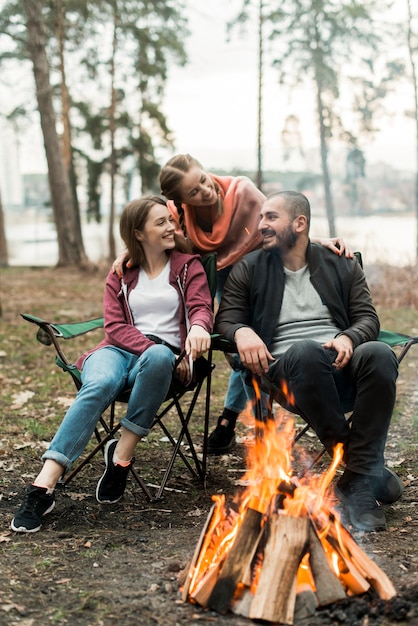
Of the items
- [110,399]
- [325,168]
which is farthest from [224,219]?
[325,168]

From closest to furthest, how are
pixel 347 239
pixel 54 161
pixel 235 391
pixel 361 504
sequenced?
pixel 361 504 < pixel 235 391 < pixel 54 161 < pixel 347 239

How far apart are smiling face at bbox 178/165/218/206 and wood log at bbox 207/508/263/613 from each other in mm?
1594

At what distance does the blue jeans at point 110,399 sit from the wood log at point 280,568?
89 cm

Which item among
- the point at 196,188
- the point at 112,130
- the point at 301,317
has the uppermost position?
the point at 112,130

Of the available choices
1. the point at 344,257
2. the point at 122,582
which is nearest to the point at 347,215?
the point at 344,257

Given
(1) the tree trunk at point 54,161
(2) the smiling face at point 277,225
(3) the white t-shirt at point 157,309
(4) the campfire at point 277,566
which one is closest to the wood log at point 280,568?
(4) the campfire at point 277,566

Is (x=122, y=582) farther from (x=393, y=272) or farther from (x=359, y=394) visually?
(x=393, y=272)

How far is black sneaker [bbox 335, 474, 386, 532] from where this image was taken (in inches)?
107

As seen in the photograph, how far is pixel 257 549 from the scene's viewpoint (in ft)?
7.02

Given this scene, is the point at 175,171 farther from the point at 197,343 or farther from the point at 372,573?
the point at 372,573

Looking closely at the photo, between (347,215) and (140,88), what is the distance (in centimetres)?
624

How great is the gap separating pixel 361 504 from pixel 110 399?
1032 mm

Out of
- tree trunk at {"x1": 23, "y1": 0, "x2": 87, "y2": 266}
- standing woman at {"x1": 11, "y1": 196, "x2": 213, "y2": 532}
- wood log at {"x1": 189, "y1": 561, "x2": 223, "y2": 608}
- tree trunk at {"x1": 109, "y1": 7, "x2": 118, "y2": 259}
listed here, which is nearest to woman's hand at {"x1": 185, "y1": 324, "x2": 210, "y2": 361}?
standing woman at {"x1": 11, "y1": 196, "x2": 213, "y2": 532}

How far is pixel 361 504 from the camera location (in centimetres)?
276
